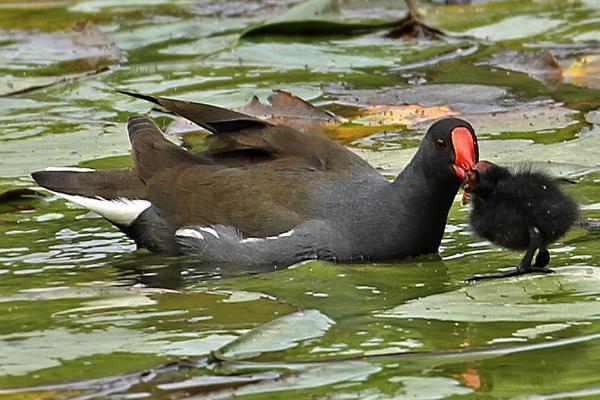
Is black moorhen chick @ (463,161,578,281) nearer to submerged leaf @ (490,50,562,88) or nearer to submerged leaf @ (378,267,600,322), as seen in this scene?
submerged leaf @ (378,267,600,322)

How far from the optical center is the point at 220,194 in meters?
5.09

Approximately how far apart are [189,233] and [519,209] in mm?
1160

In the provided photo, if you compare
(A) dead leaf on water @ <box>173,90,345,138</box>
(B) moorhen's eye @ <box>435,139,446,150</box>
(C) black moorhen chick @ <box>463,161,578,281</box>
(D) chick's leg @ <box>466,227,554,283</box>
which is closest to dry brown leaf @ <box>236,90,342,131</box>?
(A) dead leaf on water @ <box>173,90,345,138</box>

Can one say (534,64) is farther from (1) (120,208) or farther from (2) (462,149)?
(1) (120,208)

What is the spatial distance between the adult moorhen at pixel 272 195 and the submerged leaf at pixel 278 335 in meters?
1.12

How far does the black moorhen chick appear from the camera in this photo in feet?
14.8

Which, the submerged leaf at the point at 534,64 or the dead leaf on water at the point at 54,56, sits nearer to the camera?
the submerged leaf at the point at 534,64

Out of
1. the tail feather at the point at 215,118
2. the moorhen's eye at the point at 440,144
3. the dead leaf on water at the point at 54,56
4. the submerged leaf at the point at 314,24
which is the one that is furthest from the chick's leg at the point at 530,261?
the submerged leaf at the point at 314,24

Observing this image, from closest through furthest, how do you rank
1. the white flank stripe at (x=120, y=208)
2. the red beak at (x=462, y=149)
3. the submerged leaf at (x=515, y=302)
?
the submerged leaf at (x=515, y=302) → the red beak at (x=462, y=149) → the white flank stripe at (x=120, y=208)

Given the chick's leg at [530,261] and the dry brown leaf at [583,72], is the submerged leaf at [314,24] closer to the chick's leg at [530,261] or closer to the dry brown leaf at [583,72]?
the dry brown leaf at [583,72]

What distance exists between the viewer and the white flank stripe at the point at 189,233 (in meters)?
5.08

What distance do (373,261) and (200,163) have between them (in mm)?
767

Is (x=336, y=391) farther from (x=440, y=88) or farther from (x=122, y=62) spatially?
(x=122, y=62)

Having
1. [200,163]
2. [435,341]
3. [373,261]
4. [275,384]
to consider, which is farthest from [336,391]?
[200,163]
